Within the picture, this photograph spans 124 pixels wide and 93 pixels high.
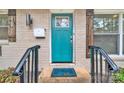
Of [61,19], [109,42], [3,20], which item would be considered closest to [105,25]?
[109,42]

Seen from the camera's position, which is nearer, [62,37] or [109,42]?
[62,37]

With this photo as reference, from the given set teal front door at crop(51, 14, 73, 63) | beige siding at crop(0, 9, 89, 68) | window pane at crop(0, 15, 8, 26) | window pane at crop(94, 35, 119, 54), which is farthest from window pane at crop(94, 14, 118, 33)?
window pane at crop(0, 15, 8, 26)

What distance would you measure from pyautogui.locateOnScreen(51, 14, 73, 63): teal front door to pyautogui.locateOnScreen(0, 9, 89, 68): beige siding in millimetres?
254

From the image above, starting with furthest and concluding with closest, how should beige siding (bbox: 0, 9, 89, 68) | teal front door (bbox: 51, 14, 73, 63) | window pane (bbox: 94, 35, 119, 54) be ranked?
window pane (bbox: 94, 35, 119, 54) < teal front door (bbox: 51, 14, 73, 63) < beige siding (bbox: 0, 9, 89, 68)

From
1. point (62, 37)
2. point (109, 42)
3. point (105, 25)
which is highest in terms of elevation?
point (105, 25)

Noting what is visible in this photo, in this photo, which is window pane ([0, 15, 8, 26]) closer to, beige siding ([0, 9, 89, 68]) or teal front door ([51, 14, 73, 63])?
beige siding ([0, 9, 89, 68])

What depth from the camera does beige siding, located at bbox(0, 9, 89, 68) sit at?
9773 millimetres

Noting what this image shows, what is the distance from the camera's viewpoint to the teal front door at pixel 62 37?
10.1 m

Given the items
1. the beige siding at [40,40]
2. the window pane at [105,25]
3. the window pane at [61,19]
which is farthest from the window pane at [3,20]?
the window pane at [105,25]

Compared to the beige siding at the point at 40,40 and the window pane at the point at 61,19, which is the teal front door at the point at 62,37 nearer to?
the window pane at the point at 61,19

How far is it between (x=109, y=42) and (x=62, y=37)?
1643 mm

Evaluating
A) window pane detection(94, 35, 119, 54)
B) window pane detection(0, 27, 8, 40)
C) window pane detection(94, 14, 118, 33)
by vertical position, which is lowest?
window pane detection(94, 35, 119, 54)

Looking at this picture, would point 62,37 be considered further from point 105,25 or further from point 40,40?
point 105,25

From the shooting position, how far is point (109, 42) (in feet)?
33.7
